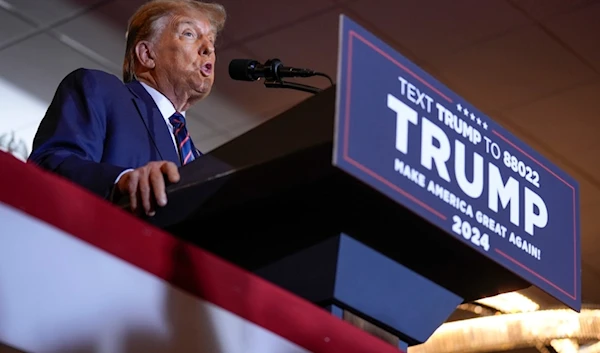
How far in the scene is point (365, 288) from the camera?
1.00 m

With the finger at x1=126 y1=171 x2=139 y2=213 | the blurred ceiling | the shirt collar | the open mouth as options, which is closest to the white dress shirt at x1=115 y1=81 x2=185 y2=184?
the shirt collar

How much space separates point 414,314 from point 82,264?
353 mm

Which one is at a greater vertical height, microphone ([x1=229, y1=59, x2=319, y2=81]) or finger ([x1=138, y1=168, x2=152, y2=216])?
microphone ([x1=229, y1=59, x2=319, y2=81])

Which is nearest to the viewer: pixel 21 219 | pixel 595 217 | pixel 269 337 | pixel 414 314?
pixel 21 219

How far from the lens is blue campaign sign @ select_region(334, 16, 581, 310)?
2.94 ft

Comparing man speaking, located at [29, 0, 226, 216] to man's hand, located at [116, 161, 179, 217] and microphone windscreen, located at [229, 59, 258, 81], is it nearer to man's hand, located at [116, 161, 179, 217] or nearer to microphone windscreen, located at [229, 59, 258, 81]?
man's hand, located at [116, 161, 179, 217]

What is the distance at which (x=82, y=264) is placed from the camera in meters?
0.87

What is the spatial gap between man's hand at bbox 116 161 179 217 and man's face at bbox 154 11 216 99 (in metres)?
0.78

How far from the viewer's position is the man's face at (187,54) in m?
1.85

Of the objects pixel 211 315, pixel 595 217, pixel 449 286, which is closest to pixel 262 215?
pixel 211 315

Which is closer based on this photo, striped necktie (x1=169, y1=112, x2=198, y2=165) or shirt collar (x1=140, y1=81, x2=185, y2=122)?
striped necktie (x1=169, y1=112, x2=198, y2=165)

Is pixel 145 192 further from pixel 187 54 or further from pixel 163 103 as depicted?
pixel 187 54

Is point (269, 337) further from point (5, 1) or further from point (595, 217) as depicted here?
point (595, 217)

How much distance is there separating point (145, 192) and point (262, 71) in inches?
23.7
